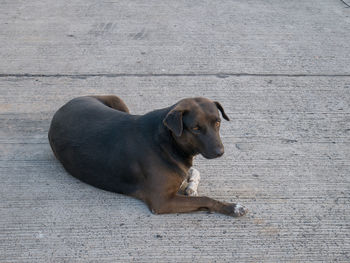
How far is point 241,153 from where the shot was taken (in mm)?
4031

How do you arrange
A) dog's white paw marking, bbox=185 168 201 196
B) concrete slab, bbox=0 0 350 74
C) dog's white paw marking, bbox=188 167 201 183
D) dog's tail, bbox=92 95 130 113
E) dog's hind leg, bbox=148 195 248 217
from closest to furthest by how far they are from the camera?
dog's hind leg, bbox=148 195 248 217, dog's white paw marking, bbox=185 168 201 196, dog's white paw marking, bbox=188 167 201 183, dog's tail, bbox=92 95 130 113, concrete slab, bbox=0 0 350 74

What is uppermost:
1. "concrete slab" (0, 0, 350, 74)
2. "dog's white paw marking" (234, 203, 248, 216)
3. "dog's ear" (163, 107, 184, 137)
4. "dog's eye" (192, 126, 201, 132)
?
"dog's ear" (163, 107, 184, 137)

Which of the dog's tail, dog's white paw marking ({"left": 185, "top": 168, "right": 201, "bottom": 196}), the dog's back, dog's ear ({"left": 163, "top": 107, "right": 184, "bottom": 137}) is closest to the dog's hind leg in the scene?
dog's white paw marking ({"left": 185, "top": 168, "right": 201, "bottom": 196})

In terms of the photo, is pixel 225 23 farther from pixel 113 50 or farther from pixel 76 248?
pixel 76 248

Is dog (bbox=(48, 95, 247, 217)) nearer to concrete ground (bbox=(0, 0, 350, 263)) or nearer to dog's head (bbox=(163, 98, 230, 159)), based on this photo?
dog's head (bbox=(163, 98, 230, 159))

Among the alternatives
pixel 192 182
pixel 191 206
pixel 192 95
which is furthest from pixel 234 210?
pixel 192 95

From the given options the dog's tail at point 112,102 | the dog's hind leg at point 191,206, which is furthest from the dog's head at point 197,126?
the dog's tail at point 112,102

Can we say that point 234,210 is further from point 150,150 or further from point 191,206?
point 150,150

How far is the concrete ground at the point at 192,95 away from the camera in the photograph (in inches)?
121

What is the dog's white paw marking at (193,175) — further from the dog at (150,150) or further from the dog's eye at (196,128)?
the dog's eye at (196,128)

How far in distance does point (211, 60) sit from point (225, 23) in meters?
1.43

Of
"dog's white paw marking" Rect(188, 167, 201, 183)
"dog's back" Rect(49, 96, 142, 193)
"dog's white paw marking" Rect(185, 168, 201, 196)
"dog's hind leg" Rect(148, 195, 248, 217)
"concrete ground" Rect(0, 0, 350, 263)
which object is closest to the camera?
"concrete ground" Rect(0, 0, 350, 263)

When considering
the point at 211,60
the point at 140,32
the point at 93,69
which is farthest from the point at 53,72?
the point at 211,60

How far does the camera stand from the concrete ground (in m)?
3.09
